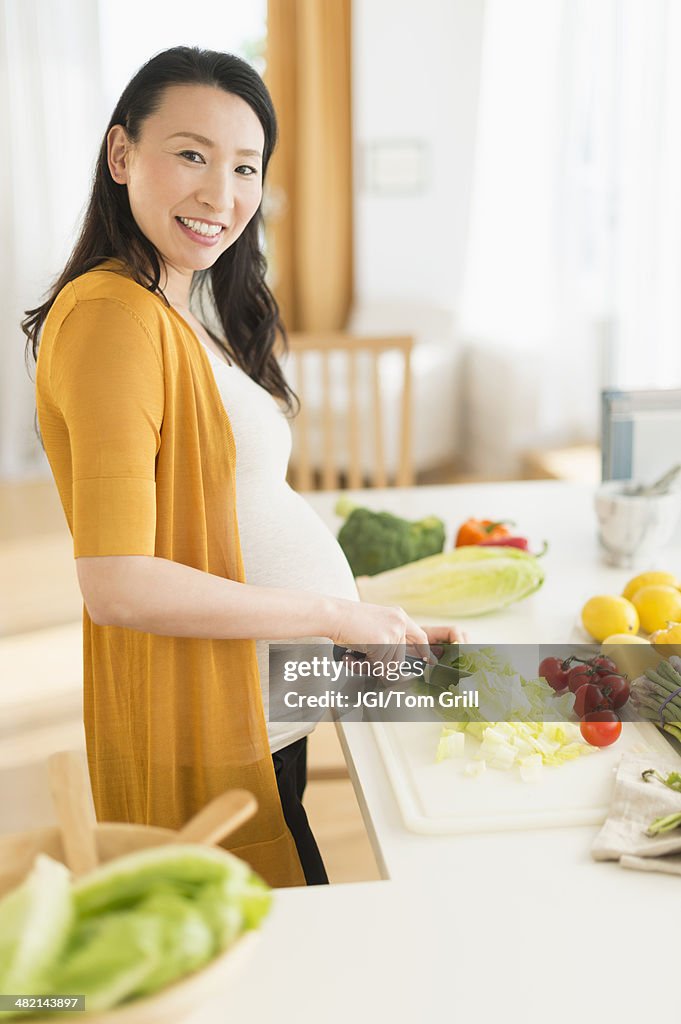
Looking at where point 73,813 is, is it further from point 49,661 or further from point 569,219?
point 569,219

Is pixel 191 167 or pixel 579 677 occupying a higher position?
pixel 191 167

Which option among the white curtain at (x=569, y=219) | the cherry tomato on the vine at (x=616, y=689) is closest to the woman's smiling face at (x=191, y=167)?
the cherry tomato on the vine at (x=616, y=689)

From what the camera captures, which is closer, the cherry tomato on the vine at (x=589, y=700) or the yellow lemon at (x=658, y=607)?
the cherry tomato on the vine at (x=589, y=700)

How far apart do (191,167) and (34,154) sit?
4444 millimetres

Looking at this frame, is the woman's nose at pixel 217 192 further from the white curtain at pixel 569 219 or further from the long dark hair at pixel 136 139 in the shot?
the white curtain at pixel 569 219

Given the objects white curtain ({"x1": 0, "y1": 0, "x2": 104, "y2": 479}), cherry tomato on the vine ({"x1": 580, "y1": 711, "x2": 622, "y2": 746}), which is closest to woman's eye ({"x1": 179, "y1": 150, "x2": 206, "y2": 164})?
cherry tomato on the vine ({"x1": 580, "y1": 711, "x2": 622, "y2": 746})

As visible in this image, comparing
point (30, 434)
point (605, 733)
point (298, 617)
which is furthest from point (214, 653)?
point (30, 434)

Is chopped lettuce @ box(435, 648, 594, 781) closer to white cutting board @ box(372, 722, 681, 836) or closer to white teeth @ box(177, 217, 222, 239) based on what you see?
white cutting board @ box(372, 722, 681, 836)

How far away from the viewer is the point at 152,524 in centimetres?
89

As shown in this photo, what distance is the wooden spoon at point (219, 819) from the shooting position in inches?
24.0

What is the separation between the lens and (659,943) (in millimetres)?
761

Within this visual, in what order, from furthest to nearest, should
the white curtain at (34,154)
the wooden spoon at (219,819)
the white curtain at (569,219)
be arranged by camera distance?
the white curtain at (34,154) < the white curtain at (569,219) < the wooden spoon at (219,819)

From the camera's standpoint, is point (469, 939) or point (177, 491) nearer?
point (469, 939)

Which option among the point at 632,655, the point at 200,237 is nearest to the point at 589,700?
A: the point at 632,655
